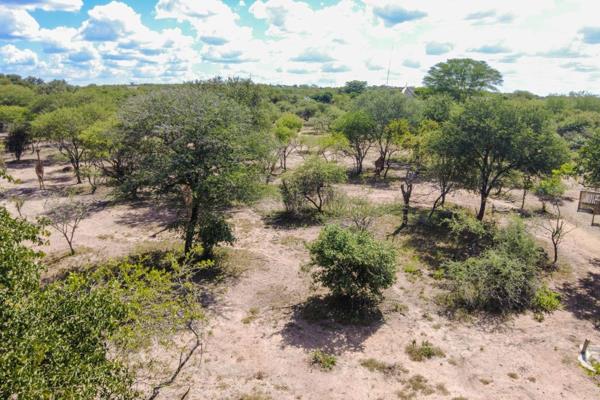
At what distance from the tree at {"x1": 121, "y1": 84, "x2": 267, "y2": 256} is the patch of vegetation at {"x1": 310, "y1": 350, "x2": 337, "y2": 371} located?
7.86m

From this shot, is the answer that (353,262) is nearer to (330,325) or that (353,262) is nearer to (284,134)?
(330,325)

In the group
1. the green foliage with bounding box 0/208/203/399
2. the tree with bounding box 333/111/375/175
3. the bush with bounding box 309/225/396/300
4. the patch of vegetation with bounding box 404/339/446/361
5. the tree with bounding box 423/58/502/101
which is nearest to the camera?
the green foliage with bounding box 0/208/203/399

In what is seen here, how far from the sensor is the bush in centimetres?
1422

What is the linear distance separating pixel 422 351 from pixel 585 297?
28.9 ft

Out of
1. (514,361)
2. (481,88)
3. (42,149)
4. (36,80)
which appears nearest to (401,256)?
(514,361)

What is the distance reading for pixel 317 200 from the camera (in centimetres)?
2786

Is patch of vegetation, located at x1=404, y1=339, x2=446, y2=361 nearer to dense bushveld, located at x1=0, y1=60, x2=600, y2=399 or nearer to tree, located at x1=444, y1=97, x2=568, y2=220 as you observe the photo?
dense bushveld, located at x1=0, y1=60, x2=600, y2=399

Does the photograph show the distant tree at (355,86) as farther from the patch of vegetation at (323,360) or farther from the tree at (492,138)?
the patch of vegetation at (323,360)

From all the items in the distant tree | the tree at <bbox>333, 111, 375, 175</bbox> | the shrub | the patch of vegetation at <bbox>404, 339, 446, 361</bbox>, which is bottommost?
the patch of vegetation at <bbox>404, 339, 446, 361</bbox>

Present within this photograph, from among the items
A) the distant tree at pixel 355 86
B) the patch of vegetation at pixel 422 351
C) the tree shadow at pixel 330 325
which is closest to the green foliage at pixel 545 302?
the patch of vegetation at pixel 422 351

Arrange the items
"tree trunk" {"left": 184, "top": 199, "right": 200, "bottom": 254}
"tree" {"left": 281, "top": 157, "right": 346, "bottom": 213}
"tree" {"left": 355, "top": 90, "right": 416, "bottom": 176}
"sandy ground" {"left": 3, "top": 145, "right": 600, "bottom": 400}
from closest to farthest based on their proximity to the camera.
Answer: "sandy ground" {"left": 3, "top": 145, "right": 600, "bottom": 400}
"tree trunk" {"left": 184, "top": 199, "right": 200, "bottom": 254}
"tree" {"left": 281, "top": 157, "right": 346, "bottom": 213}
"tree" {"left": 355, "top": 90, "right": 416, "bottom": 176}

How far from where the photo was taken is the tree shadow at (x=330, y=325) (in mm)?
13109

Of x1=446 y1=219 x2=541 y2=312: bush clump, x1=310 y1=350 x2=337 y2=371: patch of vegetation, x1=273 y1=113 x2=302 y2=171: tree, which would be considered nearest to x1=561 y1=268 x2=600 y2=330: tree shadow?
x1=446 y1=219 x2=541 y2=312: bush clump

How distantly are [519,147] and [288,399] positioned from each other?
1821cm
